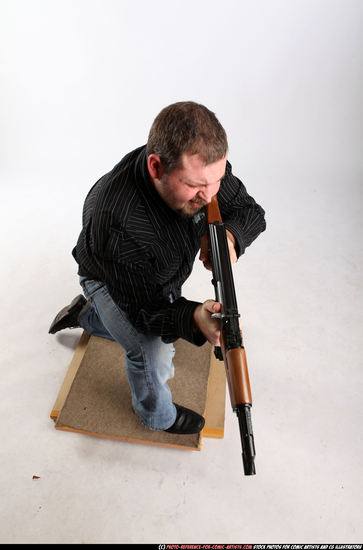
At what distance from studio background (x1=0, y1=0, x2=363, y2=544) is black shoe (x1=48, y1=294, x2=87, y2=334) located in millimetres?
107

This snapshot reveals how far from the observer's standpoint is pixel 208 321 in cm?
139

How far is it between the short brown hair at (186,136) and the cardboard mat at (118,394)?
4.11 feet

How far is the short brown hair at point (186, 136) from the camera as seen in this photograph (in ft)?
4.34

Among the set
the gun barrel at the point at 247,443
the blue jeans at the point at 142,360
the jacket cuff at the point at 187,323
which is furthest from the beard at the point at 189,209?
the gun barrel at the point at 247,443

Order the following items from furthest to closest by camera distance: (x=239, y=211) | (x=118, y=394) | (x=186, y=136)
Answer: (x=118, y=394)
(x=239, y=211)
(x=186, y=136)

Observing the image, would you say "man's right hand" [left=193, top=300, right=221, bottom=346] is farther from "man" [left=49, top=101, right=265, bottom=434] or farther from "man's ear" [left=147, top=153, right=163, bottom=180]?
"man's ear" [left=147, top=153, right=163, bottom=180]

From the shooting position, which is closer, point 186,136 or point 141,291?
point 186,136

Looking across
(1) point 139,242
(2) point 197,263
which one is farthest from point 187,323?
(2) point 197,263

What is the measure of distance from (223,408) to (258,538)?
563 millimetres

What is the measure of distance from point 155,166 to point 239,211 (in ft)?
2.06

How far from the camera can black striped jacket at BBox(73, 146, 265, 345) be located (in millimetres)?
1466

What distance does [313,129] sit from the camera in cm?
379

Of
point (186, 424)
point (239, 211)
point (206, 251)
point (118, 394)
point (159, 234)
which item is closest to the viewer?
point (159, 234)

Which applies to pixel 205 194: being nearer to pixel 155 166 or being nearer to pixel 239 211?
pixel 155 166
